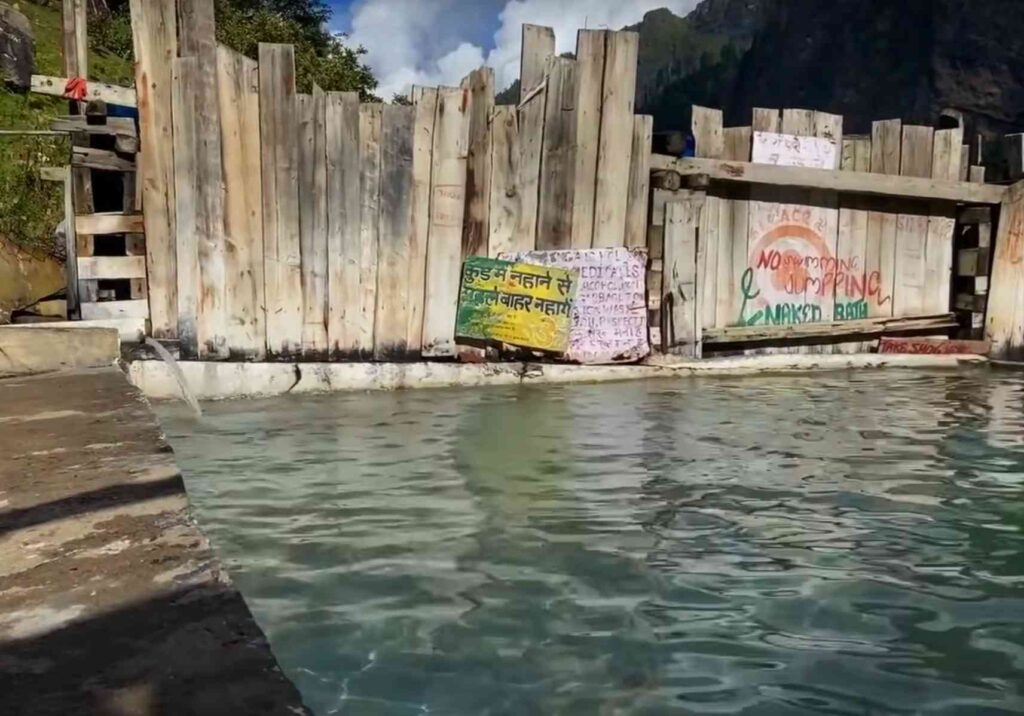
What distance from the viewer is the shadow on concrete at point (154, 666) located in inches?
64.6

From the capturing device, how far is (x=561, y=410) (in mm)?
6516

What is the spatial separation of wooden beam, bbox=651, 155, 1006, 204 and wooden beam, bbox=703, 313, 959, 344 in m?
1.16

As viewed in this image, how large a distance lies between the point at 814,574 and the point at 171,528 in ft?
6.87

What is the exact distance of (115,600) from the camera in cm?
213

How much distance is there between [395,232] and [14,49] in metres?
15.6

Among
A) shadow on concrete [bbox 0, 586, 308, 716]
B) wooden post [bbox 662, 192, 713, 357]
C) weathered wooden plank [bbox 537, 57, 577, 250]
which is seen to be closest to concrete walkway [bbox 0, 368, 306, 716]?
shadow on concrete [bbox 0, 586, 308, 716]

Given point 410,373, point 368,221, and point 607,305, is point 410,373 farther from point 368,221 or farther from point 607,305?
point 607,305

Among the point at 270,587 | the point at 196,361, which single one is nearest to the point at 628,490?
the point at 270,587

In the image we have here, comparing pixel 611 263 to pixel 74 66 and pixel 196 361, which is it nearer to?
pixel 196 361

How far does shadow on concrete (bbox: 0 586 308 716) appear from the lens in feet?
5.38

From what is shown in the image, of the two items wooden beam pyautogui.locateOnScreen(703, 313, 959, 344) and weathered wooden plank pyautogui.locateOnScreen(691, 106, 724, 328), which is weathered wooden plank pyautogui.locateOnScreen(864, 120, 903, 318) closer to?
wooden beam pyautogui.locateOnScreen(703, 313, 959, 344)

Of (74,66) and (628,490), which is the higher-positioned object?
(74,66)

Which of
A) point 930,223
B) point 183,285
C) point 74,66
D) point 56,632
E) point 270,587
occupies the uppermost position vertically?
point 74,66

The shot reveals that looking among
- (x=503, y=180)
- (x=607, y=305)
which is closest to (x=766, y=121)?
(x=607, y=305)
